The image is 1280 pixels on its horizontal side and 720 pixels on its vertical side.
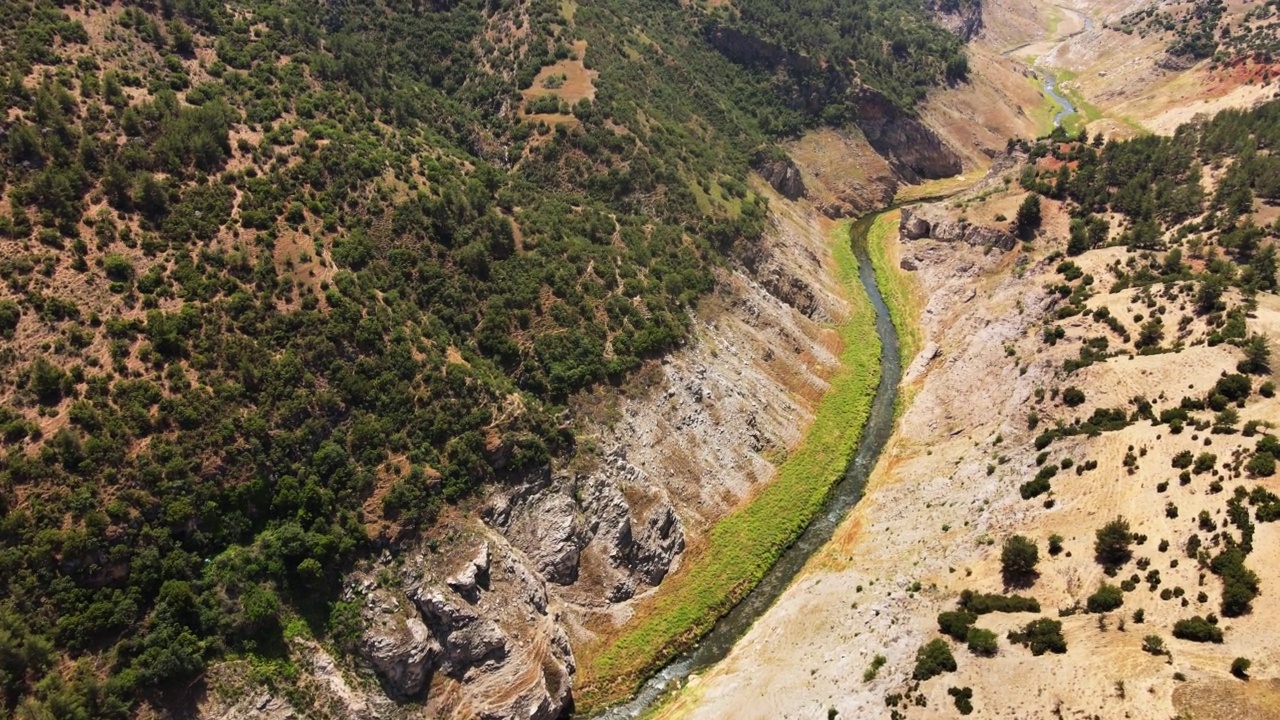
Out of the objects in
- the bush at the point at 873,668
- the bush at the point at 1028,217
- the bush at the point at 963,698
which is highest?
the bush at the point at 1028,217

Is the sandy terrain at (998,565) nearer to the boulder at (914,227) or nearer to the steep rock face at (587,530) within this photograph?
the steep rock face at (587,530)

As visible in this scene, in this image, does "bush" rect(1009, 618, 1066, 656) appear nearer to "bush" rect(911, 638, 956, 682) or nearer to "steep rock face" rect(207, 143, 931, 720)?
"bush" rect(911, 638, 956, 682)

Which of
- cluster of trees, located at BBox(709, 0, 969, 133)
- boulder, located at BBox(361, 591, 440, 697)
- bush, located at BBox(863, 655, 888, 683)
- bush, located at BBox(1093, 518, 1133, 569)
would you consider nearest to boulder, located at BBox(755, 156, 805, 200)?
cluster of trees, located at BBox(709, 0, 969, 133)

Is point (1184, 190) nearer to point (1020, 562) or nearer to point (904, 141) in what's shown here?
point (904, 141)

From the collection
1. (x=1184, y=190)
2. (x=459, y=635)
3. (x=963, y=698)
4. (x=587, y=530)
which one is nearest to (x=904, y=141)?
(x=1184, y=190)

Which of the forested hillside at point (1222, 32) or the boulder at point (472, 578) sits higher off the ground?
the forested hillside at point (1222, 32)

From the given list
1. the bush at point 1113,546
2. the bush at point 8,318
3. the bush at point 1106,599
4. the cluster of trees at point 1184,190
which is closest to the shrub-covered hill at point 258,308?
the bush at point 8,318

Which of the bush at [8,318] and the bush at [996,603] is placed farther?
the bush at [996,603]

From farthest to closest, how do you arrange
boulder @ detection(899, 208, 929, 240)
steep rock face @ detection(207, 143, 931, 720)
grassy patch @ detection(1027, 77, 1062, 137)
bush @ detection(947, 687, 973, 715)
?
1. grassy patch @ detection(1027, 77, 1062, 137)
2. boulder @ detection(899, 208, 929, 240)
3. steep rock face @ detection(207, 143, 931, 720)
4. bush @ detection(947, 687, 973, 715)
